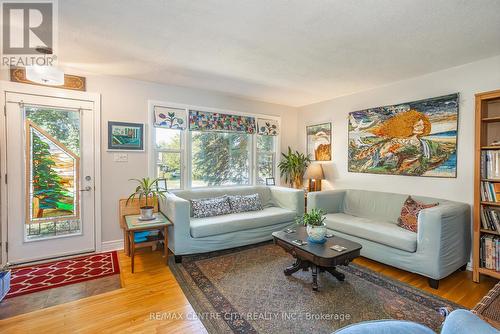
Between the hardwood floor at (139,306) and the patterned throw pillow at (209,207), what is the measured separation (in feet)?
2.73

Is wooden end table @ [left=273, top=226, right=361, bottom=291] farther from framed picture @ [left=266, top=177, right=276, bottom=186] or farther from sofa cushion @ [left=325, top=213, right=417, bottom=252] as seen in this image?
framed picture @ [left=266, top=177, right=276, bottom=186]

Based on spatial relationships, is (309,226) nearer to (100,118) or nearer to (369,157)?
(369,157)

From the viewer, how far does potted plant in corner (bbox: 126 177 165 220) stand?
2.82 m

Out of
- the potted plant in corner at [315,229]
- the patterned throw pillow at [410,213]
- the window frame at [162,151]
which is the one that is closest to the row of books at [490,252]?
the patterned throw pillow at [410,213]

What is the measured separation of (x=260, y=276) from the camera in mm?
2416

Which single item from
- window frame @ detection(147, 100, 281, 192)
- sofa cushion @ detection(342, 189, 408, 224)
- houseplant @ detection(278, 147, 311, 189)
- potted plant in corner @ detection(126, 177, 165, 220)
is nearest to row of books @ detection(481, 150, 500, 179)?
sofa cushion @ detection(342, 189, 408, 224)

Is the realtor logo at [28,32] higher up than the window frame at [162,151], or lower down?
higher up

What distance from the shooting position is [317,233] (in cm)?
228

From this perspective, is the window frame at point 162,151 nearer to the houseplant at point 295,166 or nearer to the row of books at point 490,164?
Answer: the houseplant at point 295,166

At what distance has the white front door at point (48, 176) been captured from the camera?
104 inches

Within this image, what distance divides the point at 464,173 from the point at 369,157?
3.69 ft

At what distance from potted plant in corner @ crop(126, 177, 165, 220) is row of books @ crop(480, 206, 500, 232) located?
360 centimetres

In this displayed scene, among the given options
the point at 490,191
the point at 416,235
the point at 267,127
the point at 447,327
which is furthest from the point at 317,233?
the point at 267,127

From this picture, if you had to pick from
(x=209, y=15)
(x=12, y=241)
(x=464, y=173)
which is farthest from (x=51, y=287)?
(x=464, y=173)
